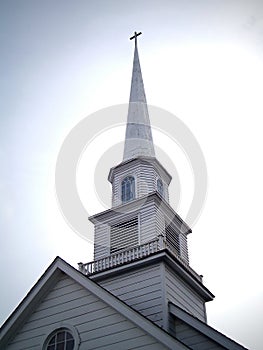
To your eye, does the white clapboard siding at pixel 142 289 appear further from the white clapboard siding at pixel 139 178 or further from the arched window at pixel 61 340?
the white clapboard siding at pixel 139 178

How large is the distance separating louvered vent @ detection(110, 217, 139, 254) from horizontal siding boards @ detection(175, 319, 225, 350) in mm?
5511

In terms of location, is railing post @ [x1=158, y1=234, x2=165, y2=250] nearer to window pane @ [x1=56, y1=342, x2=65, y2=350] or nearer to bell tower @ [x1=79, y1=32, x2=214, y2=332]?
bell tower @ [x1=79, y1=32, x2=214, y2=332]

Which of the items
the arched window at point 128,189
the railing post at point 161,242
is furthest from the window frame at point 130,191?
the railing post at point 161,242

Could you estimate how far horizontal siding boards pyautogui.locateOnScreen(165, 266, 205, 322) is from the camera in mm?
19891

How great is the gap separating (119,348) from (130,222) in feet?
31.6

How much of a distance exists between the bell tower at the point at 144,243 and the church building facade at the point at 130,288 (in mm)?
47

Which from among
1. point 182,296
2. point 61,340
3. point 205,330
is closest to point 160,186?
point 182,296

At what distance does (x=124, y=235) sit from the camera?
23328 millimetres

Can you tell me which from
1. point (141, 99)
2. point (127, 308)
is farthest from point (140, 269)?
point (141, 99)

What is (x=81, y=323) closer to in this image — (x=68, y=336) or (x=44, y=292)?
(x=68, y=336)

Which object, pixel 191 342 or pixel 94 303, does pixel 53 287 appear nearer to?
pixel 94 303

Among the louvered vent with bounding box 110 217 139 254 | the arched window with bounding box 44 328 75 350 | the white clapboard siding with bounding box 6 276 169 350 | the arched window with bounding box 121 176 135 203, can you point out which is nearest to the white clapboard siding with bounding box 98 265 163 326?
the louvered vent with bounding box 110 217 139 254

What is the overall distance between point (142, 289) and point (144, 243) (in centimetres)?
226

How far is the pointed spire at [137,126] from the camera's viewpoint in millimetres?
28203
